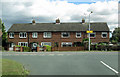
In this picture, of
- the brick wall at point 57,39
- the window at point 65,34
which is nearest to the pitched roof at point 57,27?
the window at point 65,34

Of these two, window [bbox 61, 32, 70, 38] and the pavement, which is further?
window [bbox 61, 32, 70, 38]

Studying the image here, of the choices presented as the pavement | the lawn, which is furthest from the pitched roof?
the lawn

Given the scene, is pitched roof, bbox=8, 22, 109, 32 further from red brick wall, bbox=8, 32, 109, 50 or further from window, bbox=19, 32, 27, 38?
red brick wall, bbox=8, 32, 109, 50

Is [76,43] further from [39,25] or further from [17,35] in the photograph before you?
[17,35]

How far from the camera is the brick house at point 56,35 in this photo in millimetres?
41156

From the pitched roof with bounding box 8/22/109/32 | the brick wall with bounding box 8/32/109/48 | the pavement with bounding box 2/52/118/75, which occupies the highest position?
the pitched roof with bounding box 8/22/109/32

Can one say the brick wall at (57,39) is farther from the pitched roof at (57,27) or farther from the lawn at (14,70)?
the lawn at (14,70)

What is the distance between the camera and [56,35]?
41469mm

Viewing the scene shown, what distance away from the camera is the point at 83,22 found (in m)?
44.4

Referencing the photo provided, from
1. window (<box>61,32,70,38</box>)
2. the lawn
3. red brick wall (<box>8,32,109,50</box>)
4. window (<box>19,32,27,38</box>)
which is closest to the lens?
the lawn

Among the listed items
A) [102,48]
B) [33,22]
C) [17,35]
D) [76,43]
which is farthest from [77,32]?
[17,35]

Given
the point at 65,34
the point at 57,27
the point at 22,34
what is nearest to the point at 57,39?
the point at 65,34

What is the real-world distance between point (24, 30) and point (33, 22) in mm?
4391

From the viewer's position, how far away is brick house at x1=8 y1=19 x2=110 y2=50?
41.2 metres
